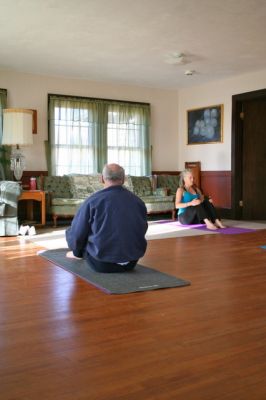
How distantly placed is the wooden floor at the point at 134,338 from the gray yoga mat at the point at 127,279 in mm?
85

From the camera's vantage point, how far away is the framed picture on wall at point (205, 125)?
8375 mm

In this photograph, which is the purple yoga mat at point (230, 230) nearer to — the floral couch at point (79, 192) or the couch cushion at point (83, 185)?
the floral couch at point (79, 192)

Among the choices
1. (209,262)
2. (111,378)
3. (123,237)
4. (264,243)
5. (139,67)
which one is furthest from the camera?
(139,67)

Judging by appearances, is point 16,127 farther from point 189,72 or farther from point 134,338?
point 134,338

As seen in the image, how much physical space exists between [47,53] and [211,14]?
8.63 feet

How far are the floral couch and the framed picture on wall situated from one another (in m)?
1.40

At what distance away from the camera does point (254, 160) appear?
8.15m

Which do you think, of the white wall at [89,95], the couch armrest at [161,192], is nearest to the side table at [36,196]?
the white wall at [89,95]

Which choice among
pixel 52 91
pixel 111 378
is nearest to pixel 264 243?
pixel 111 378

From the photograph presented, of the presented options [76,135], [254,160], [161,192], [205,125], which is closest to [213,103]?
[205,125]

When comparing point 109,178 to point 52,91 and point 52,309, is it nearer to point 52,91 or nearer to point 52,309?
point 52,309

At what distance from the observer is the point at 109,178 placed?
354 centimetres

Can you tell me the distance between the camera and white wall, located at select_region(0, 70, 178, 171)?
7504 millimetres

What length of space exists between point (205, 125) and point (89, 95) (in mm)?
2324
